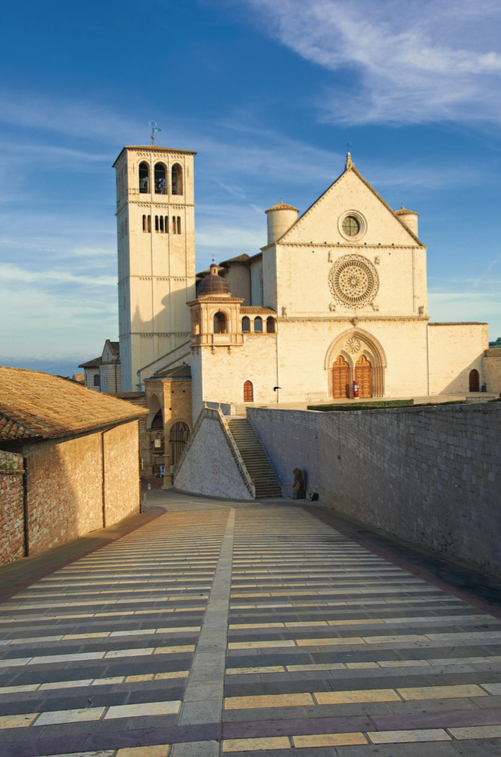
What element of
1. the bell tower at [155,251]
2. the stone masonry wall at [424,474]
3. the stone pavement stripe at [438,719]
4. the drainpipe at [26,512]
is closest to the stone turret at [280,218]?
the bell tower at [155,251]

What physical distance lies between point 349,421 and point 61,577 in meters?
11.6

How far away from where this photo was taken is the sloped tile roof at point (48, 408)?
1133 centimetres

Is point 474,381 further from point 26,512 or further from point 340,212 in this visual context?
point 26,512

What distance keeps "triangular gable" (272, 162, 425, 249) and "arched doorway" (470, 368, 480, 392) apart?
1114 centimetres

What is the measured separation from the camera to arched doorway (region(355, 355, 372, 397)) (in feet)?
134

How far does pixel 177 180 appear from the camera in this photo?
49.6 m

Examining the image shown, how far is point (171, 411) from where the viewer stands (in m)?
40.8

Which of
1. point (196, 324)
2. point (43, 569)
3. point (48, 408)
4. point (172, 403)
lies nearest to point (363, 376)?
point (196, 324)

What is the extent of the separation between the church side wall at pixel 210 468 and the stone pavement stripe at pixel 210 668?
21271 millimetres

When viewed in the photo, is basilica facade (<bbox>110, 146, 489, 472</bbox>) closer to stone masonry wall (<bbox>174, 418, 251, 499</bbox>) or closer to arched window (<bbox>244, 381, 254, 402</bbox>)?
arched window (<bbox>244, 381, 254, 402</bbox>)

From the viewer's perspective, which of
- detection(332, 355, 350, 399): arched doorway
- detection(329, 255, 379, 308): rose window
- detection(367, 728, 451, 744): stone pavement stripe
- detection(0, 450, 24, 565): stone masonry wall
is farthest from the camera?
detection(332, 355, 350, 399): arched doorway

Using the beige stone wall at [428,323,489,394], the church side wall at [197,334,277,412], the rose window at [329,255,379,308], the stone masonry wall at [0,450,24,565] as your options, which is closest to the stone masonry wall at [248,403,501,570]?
the stone masonry wall at [0,450,24,565]

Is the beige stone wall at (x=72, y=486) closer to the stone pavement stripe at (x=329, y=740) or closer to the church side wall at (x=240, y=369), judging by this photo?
the stone pavement stripe at (x=329, y=740)

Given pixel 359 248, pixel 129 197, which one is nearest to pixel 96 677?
pixel 359 248
